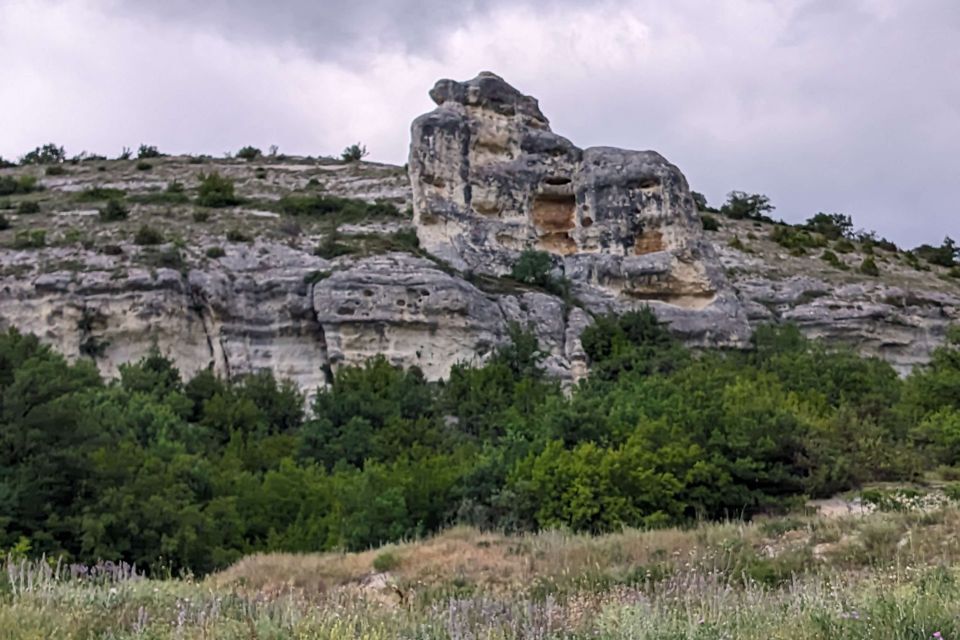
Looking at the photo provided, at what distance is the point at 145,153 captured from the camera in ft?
232

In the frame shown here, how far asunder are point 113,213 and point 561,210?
63.6ft

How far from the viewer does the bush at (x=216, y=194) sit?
158 feet

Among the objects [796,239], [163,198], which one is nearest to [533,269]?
[163,198]

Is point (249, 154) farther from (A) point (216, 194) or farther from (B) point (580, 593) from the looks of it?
(B) point (580, 593)

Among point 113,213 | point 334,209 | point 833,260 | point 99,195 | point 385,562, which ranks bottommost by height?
point 385,562

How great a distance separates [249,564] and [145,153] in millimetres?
60938

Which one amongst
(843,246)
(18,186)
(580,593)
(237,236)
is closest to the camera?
(580,593)

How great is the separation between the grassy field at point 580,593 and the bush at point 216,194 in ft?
117

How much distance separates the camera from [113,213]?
43.8 meters

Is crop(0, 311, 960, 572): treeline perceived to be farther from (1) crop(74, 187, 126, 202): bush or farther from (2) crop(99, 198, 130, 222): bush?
(1) crop(74, 187, 126, 202): bush

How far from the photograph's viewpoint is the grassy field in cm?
538

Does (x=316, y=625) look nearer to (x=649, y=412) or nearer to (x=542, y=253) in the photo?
(x=649, y=412)

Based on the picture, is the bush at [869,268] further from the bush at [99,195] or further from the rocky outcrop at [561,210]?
the bush at [99,195]

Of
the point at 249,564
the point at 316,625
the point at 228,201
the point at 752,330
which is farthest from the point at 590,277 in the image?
the point at 316,625
